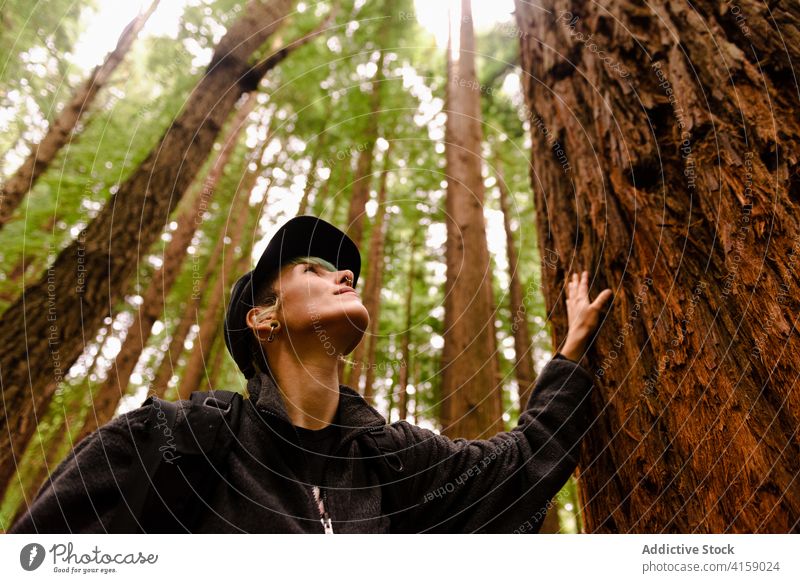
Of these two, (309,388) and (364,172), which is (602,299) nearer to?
(309,388)

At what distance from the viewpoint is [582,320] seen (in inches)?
65.9

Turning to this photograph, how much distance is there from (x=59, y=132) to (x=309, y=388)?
15.2 ft

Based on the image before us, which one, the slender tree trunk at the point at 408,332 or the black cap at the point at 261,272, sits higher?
the slender tree trunk at the point at 408,332

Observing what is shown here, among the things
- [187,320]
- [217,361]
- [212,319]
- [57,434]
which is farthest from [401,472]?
[57,434]

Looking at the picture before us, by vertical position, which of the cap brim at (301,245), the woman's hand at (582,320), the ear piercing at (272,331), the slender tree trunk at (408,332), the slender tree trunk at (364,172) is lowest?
the woman's hand at (582,320)

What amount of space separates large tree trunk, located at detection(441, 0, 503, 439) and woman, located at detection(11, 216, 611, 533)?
4.56ft

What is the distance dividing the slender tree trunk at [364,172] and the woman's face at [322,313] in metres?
3.82

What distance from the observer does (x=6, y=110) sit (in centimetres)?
370

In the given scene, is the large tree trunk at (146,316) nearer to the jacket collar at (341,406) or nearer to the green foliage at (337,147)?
the green foliage at (337,147)

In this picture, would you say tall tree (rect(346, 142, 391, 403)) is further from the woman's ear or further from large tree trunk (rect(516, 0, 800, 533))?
large tree trunk (rect(516, 0, 800, 533))

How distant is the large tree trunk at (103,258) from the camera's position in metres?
2.27

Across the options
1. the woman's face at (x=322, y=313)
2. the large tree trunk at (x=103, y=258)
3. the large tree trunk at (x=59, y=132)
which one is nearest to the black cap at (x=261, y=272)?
the woman's face at (x=322, y=313)
